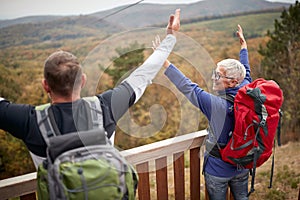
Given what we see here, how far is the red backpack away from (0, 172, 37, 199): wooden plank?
0.91 meters

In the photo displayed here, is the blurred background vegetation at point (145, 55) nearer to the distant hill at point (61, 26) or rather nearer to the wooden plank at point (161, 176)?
the distant hill at point (61, 26)

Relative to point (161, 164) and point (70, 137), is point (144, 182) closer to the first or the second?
point (161, 164)

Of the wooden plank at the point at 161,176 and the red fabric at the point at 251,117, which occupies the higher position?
the red fabric at the point at 251,117

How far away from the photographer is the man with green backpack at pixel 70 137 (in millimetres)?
866

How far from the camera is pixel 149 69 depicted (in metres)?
1.17

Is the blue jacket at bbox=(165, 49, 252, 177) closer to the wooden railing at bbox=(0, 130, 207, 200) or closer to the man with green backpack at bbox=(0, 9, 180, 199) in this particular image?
the wooden railing at bbox=(0, 130, 207, 200)

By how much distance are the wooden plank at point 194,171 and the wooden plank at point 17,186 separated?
34.8 inches

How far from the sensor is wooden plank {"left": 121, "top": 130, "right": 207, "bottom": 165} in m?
1.43

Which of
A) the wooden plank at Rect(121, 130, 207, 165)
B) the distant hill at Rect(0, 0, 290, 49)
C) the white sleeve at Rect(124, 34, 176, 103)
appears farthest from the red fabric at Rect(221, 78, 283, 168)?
the distant hill at Rect(0, 0, 290, 49)

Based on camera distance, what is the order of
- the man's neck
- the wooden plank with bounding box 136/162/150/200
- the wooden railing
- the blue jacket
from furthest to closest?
the wooden plank with bounding box 136/162/150/200
the blue jacket
the wooden railing
the man's neck

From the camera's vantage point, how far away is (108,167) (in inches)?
35.3

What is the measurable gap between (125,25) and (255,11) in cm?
440

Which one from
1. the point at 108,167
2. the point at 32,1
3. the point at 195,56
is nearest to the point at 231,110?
the point at 195,56

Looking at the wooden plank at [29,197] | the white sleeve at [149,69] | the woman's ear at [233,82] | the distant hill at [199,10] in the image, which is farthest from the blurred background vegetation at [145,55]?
the wooden plank at [29,197]
